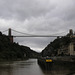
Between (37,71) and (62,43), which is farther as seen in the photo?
(62,43)

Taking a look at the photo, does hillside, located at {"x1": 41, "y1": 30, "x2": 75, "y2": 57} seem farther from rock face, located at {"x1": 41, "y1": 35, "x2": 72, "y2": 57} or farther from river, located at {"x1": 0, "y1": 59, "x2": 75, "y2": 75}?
river, located at {"x1": 0, "y1": 59, "x2": 75, "y2": 75}

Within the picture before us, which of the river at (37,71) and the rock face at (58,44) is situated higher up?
the rock face at (58,44)

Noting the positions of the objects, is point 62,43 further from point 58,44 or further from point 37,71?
point 37,71

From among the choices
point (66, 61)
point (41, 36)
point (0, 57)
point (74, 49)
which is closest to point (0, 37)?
point (0, 57)

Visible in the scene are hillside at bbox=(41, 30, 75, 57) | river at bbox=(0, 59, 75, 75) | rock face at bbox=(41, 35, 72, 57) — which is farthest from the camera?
rock face at bbox=(41, 35, 72, 57)

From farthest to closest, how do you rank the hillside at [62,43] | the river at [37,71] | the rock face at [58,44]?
the rock face at [58,44] → the hillside at [62,43] → the river at [37,71]

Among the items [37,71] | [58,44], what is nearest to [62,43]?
[58,44]

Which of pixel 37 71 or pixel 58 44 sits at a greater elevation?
pixel 58 44

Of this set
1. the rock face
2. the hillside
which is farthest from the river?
the rock face

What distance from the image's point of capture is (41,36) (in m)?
62.3

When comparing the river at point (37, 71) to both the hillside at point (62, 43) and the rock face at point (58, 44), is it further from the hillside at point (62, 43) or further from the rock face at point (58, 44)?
the rock face at point (58, 44)

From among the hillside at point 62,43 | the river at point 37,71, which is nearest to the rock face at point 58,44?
the hillside at point 62,43

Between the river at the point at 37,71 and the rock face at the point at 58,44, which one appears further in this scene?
the rock face at the point at 58,44

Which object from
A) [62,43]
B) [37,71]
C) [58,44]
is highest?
[58,44]
